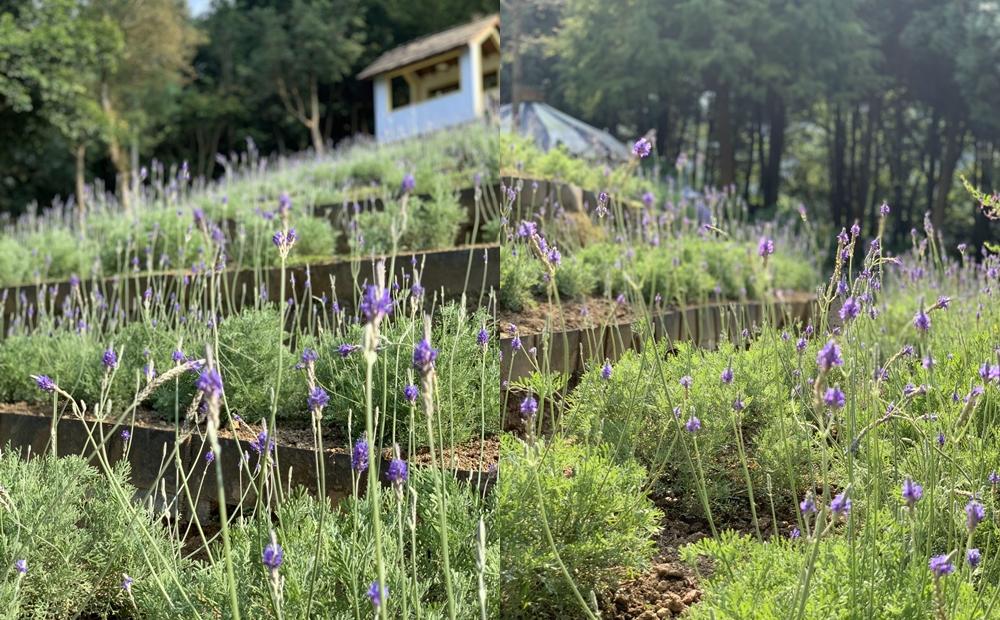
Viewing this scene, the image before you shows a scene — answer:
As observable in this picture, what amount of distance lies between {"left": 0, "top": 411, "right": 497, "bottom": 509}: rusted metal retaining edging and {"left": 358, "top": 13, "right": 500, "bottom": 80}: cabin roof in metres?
16.0

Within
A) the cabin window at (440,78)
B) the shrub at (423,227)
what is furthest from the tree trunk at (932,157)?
the cabin window at (440,78)

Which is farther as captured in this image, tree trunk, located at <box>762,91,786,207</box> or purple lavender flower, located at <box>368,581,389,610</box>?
tree trunk, located at <box>762,91,786,207</box>

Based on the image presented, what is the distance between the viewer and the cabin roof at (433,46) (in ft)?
63.4

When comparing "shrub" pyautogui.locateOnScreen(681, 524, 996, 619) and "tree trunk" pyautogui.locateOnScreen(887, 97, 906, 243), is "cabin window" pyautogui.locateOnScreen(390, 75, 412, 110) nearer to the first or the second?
"tree trunk" pyautogui.locateOnScreen(887, 97, 906, 243)

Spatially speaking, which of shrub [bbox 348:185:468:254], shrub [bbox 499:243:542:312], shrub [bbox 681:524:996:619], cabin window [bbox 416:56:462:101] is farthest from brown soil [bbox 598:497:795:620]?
cabin window [bbox 416:56:462:101]

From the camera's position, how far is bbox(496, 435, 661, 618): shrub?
222 centimetres

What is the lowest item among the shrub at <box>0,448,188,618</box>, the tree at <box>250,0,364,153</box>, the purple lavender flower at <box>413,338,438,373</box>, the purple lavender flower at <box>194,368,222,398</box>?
the shrub at <box>0,448,188,618</box>

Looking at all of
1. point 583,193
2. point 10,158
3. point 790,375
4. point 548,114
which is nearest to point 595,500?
point 790,375

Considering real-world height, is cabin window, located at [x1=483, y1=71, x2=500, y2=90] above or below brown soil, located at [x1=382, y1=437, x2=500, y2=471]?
above

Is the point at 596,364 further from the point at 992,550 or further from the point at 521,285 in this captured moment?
the point at 992,550

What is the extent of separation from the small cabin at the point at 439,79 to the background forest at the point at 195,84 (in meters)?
2.03

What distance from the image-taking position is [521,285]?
3.56m

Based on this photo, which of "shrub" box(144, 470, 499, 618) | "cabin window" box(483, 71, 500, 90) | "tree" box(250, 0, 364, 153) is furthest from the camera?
"tree" box(250, 0, 364, 153)

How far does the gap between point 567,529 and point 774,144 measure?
232 centimetres
